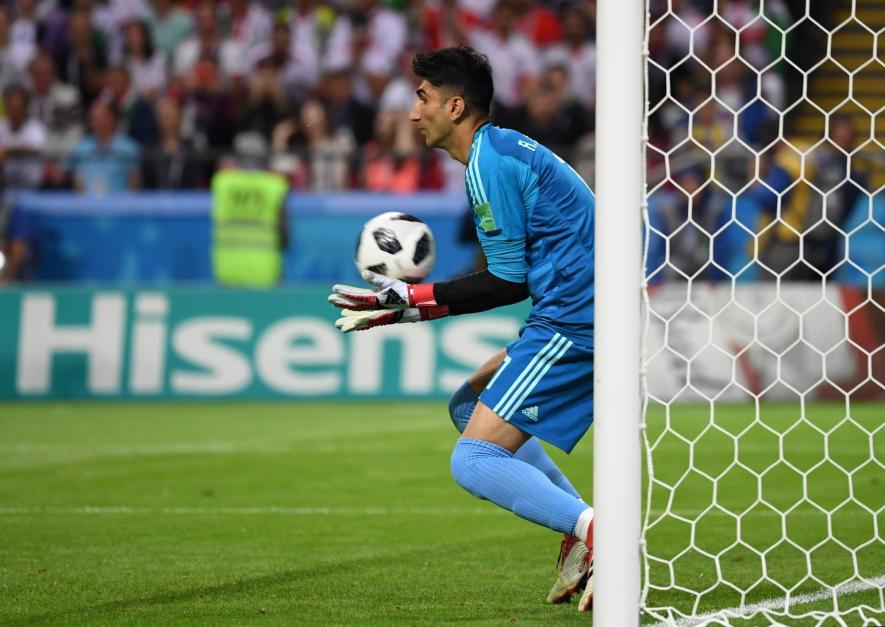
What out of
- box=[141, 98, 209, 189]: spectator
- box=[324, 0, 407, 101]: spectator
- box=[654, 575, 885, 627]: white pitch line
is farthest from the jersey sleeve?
box=[324, 0, 407, 101]: spectator

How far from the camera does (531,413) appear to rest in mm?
4613

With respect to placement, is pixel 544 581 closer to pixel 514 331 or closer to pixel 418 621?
pixel 418 621

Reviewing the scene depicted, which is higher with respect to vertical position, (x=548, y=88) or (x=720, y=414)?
(x=548, y=88)

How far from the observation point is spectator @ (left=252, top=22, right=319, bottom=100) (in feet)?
52.6

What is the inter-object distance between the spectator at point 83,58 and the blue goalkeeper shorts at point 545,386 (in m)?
12.9

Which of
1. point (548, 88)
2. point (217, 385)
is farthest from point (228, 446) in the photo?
point (548, 88)

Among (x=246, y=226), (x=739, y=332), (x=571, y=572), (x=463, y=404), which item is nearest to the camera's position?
(x=571, y=572)

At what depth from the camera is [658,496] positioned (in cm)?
753

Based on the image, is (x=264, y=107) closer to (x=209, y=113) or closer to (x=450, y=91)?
(x=209, y=113)

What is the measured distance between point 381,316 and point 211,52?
41.4 feet

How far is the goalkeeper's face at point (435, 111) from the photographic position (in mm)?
4785

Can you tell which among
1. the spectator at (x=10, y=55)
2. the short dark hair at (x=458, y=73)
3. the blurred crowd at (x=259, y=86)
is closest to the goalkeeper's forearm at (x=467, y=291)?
the short dark hair at (x=458, y=73)

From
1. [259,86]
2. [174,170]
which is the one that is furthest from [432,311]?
[259,86]

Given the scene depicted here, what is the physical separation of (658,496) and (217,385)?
5.88 meters
